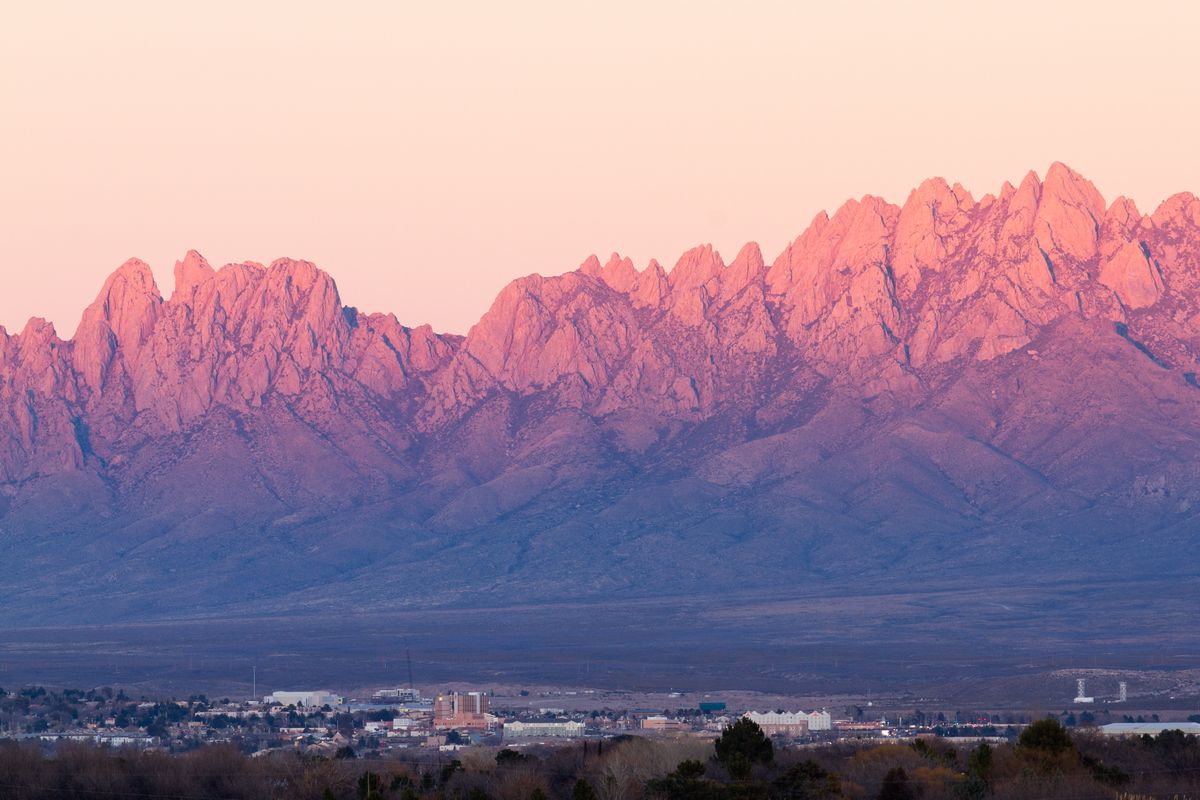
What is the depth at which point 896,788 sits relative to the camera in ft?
216

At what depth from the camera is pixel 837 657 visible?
19650 cm

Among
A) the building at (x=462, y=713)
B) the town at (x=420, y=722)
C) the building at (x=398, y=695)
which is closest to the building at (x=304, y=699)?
the town at (x=420, y=722)

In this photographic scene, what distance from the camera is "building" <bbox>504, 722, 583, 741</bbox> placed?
395ft

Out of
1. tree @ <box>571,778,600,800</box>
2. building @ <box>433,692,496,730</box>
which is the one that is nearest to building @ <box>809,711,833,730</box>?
building @ <box>433,692,496,730</box>

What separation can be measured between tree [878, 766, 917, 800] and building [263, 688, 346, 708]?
84.3m

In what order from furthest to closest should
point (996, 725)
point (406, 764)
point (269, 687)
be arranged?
1. point (269, 687)
2. point (996, 725)
3. point (406, 764)

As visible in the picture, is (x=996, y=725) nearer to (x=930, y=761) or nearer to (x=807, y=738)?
(x=807, y=738)

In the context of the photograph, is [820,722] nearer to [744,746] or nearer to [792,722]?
[792,722]

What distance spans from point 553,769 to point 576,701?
8587 centimetres

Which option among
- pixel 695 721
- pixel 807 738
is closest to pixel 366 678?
pixel 695 721

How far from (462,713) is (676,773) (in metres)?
70.7

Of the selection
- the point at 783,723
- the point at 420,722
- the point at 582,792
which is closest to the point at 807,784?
the point at 582,792

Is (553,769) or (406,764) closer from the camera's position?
(553,769)

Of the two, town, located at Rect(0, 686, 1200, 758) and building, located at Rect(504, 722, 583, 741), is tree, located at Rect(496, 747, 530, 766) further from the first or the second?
building, located at Rect(504, 722, 583, 741)
